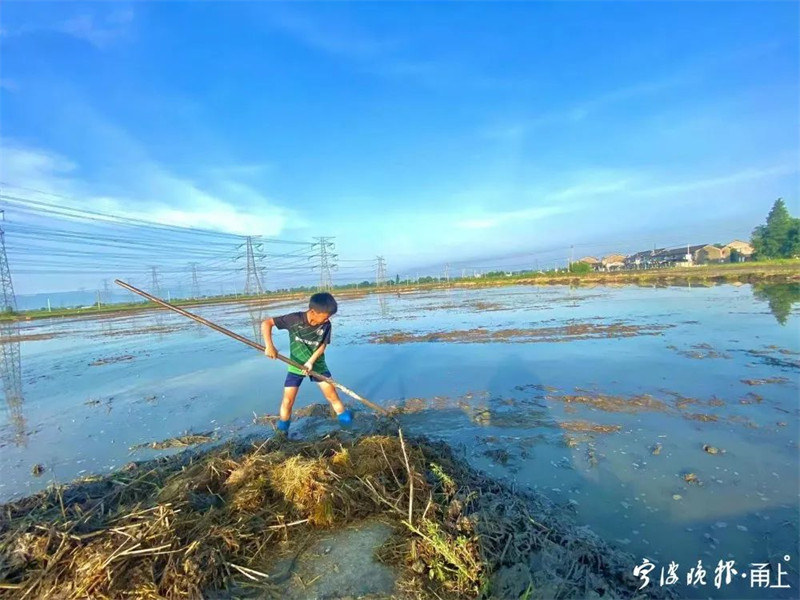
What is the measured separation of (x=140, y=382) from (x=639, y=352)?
11864 millimetres

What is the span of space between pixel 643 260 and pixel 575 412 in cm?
9867

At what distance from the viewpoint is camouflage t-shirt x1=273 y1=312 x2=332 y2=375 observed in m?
5.60

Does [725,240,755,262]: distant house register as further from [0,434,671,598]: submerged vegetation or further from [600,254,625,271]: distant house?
[0,434,671,598]: submerged vegetation

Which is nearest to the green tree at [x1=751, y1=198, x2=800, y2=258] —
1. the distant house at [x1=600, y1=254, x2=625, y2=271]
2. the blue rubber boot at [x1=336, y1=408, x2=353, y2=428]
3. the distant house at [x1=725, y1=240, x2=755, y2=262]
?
the distant house at [x1=725, y1=240, x2=755, y2=262]

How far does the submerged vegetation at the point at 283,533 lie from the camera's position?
2.28 m

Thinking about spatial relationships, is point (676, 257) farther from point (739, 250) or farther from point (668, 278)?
point (668, 278)

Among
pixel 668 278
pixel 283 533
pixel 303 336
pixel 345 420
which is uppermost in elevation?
pixel 303 336

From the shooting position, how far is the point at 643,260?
88375 millimetres

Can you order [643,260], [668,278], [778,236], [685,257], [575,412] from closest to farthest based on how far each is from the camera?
[575,412]
[668,278]
[778,236]
[685,257]
[643,260]

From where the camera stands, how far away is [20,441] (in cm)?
589

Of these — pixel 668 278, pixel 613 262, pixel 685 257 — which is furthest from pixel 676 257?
pixel 668 278

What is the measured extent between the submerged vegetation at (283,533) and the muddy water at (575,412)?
2.88 feet

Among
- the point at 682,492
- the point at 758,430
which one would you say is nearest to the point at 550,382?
the point at 758,430

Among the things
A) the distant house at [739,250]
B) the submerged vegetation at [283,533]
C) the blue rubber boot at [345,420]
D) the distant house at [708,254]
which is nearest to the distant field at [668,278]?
the distant house at [739,250]
